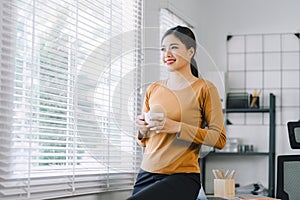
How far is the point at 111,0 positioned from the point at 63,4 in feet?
1.32

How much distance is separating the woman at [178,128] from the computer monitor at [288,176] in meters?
1.27

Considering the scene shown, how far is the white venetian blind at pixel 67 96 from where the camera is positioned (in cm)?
199

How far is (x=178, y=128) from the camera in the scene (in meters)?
1.94

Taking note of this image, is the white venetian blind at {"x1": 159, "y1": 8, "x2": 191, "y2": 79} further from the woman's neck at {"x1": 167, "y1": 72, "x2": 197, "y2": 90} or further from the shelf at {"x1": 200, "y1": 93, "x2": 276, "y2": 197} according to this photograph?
the woman's neck at {"x1": 167, "y1": 72, "x2": 197, "y2": 90}

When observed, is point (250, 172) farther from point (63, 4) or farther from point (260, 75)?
point (63, 4)

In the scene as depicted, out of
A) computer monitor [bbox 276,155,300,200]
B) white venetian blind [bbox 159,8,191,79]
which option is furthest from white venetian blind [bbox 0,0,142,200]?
computer monitor [bbox 276,155,300,200]

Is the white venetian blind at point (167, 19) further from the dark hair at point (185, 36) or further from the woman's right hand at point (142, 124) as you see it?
the woman's right hand at point (142, 124)

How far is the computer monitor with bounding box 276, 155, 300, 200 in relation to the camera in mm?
3186

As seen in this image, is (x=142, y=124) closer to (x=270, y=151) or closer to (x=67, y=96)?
(x=67, y=96)

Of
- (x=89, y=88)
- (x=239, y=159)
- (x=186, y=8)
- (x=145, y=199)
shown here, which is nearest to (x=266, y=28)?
(x=186, y=8)

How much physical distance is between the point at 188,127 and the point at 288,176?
4.81 ft

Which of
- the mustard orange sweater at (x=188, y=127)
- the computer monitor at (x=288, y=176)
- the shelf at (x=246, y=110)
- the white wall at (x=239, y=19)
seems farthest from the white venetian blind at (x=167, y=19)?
the mustard orange sweater at (x=188, y=127)

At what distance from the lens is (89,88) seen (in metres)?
2.46

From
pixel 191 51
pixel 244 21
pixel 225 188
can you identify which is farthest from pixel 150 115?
pixel 244 21
